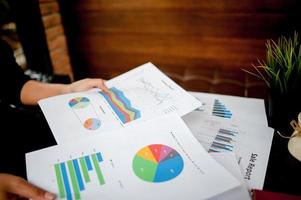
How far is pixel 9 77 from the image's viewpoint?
39.1 inches

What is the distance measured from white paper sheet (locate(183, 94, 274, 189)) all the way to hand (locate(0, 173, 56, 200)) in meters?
0.40

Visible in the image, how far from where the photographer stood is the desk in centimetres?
63

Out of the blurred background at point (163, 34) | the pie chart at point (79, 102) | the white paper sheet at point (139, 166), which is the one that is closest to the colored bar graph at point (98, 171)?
the white paper sheet at point (139, 166)

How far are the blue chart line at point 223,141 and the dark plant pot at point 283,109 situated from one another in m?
0.12

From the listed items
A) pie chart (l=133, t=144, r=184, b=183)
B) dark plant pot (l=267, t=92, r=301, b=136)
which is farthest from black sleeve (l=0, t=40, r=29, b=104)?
A: dark plant pot (l=267, t=92, r=301, b=136)

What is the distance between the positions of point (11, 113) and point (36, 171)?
0.45m

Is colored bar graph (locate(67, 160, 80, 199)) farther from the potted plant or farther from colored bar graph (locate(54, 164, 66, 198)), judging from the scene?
the potted plant

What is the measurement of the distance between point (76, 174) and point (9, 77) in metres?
0.55

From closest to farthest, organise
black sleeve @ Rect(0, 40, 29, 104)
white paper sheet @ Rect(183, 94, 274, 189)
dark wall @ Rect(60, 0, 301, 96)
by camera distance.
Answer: white paper sheet @ Rect(183, 94, 274, 189) < black sleeve @ Rect(0, 40, 29, 104) < dark wall @ Rect(60, 0, 301, 96)

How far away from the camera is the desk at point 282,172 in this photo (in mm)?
635

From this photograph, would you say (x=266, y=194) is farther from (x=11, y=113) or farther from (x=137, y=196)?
(x=11, y=113)

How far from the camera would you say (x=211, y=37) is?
5.93 ft

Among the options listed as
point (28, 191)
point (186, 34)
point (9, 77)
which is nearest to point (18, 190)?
point (28, 191)

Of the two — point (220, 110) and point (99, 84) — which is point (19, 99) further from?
point (220, 110)
